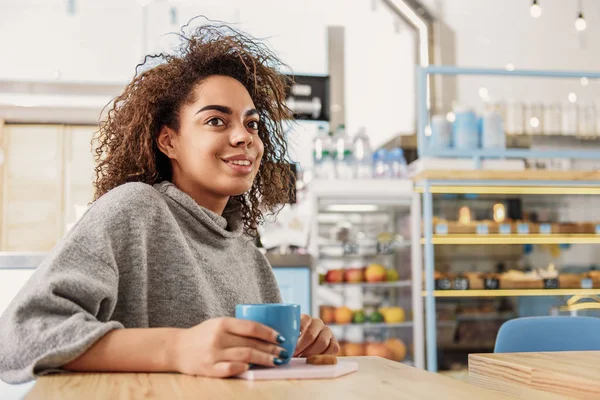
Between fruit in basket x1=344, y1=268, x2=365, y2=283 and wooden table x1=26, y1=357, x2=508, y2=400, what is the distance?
11.4ft

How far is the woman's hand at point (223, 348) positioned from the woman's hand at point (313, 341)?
226 mm

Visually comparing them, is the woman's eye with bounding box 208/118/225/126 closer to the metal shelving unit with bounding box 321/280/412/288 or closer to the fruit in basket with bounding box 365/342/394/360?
Result: the metal shelving unit with bounding box 321/280/412/288

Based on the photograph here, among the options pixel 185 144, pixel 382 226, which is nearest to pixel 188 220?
pixel 185 144

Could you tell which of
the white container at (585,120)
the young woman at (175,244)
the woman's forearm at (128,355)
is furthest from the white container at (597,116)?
the woman's forearm at (128,355)

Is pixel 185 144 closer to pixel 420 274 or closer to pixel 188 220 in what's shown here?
pixel 188 220

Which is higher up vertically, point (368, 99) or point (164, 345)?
point (368, 99)

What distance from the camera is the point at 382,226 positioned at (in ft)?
14.6

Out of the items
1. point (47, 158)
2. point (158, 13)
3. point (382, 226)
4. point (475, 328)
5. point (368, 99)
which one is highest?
point (158, 13)

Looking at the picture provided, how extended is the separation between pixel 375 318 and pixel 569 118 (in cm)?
366

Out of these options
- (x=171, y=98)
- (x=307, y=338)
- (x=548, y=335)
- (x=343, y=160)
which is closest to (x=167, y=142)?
(x=171, y=98)

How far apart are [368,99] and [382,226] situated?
2846 millimetres

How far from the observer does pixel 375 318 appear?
427 centimetres

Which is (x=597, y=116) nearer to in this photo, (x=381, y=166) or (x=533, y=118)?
(x=533, y=118)

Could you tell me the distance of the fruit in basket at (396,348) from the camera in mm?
4258
